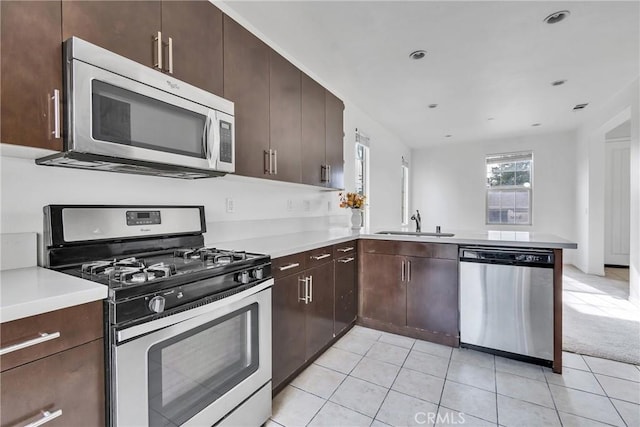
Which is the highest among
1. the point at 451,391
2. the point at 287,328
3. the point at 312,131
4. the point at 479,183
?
the point at 312,131

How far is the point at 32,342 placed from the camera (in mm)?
795

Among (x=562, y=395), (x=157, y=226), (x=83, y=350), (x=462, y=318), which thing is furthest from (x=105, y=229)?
(x=562, y=395)

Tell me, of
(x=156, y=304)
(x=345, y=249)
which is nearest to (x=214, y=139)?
(x=156, y=304)

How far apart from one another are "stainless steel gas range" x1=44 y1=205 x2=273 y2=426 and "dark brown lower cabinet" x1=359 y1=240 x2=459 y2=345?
144 cm

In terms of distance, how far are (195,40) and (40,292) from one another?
1340 mm

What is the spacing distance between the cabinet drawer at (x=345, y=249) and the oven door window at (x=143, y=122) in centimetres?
133

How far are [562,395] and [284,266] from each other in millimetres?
1884

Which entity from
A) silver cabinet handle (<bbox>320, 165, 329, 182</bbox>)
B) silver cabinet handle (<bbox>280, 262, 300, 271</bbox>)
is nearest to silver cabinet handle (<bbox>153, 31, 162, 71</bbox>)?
silver cabinet handle (<bbox>280, 262, 300, 271</bbox>)

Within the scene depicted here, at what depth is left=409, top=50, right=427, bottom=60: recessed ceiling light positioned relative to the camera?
268 cm

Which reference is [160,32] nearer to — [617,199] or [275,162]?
[275,162]

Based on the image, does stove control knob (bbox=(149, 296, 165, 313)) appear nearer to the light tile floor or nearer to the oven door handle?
the oven door handle

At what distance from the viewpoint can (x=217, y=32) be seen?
1.70 m

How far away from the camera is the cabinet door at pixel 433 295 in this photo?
2463 millimetres

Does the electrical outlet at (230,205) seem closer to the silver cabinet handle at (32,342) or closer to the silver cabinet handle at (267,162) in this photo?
the silver cabinet handle at (267,162)
